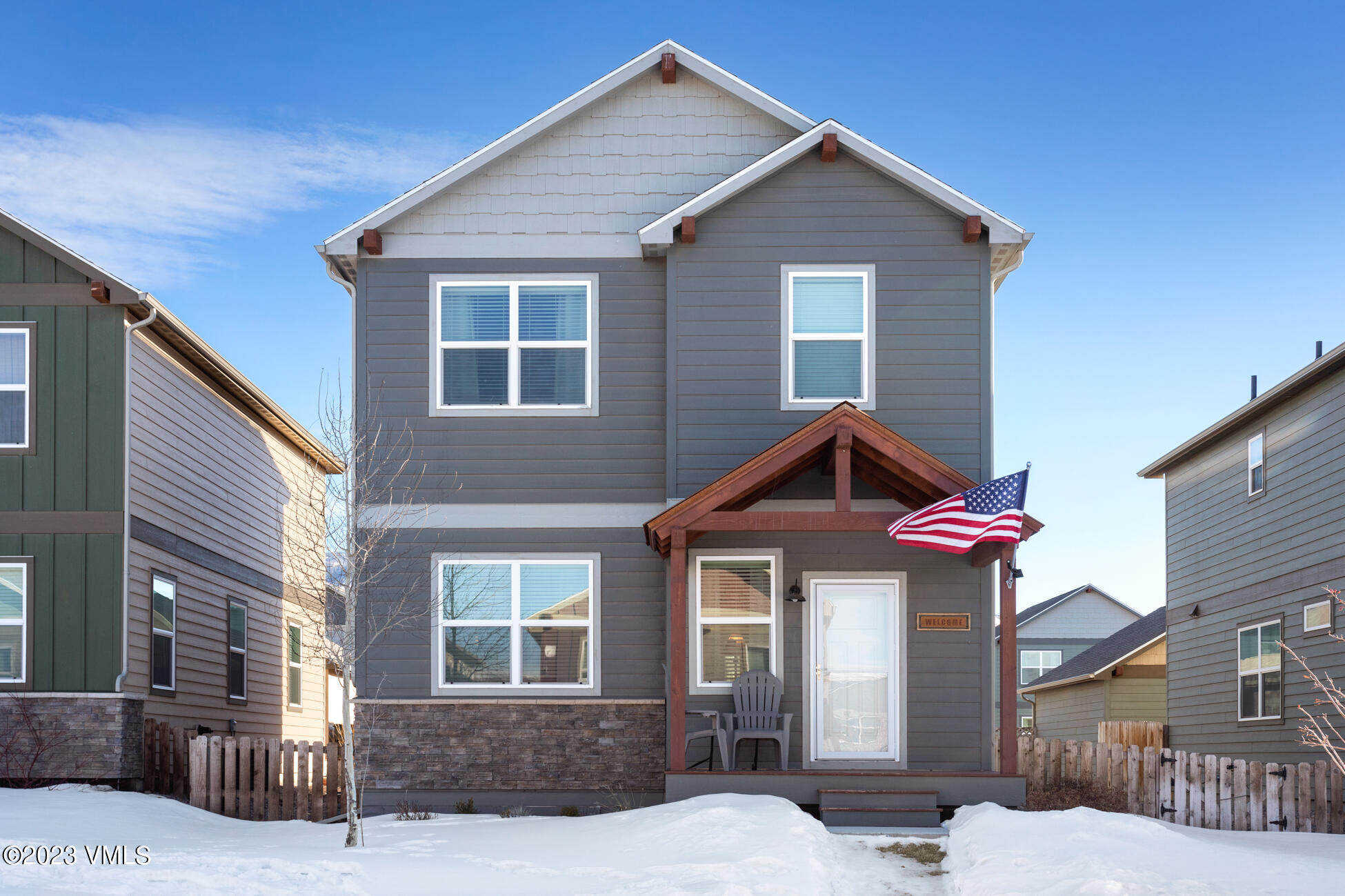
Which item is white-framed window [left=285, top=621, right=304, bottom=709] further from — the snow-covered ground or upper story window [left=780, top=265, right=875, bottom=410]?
upper story window [left=780, top=265, right=875, bottom=410]

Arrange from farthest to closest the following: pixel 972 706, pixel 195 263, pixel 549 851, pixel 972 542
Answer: pixel 195 263 → pixel 972 706 → pixel 972 542 → pixel 549 851

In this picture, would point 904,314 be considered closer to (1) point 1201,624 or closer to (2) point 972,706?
(2) point 972,706

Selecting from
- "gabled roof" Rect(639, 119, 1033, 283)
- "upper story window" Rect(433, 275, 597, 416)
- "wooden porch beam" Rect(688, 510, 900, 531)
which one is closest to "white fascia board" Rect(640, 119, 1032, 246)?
"gabled roof" Rect(639, 119, 1033, 283)

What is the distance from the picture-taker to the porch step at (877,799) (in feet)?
38.6

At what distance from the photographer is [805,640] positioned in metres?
13.3

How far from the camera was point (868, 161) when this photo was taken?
45.3 feet

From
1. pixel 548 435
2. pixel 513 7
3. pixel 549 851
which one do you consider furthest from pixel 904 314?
pixel 513 7

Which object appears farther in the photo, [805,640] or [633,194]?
[633,194]

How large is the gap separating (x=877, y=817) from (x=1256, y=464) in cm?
1007

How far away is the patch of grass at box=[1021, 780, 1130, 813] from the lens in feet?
42.4

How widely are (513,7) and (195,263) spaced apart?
46.2 ft

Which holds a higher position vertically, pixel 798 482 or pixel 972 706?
pixel 798 482

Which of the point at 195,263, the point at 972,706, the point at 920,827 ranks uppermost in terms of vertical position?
the point at 195,263

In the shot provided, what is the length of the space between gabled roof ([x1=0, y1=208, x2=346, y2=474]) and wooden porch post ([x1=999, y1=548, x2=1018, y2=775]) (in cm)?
648
